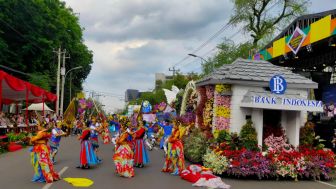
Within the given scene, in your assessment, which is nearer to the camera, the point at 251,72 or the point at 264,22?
the point at 251,72

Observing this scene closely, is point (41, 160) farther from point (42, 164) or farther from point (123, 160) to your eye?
point (123, 160)

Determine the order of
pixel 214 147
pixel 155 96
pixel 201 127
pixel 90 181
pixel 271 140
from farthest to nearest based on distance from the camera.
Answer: pixel 155 96, pixel 201 127, pixel 271 140, pixel 214 147, pixel 90 181

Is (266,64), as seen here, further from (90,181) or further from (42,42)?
(42,42)

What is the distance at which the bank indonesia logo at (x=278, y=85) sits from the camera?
14.6m

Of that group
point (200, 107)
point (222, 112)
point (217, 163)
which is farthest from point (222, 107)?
point (217, 163)

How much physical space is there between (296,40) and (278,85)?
26.0 feet

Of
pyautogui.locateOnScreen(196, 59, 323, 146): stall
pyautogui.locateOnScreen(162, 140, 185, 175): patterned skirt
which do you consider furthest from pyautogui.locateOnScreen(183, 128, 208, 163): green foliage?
pyautogui.locateOnScreen(162, 140, 185, 175): patterned skirt

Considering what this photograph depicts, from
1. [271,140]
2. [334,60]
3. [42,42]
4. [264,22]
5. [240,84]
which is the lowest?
[271,140]

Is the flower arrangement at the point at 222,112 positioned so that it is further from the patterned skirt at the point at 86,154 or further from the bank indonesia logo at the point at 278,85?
the patterned skirt at the point at 86,154

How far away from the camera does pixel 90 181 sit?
1120 centimetres

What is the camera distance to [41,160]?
10828 mm

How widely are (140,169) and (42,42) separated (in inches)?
1166

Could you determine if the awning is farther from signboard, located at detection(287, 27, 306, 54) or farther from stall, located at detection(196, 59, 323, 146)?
signboard, located at detection(287, 27, 306, 54)

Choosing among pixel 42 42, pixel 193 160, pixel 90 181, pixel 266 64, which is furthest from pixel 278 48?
pixel 42 42
